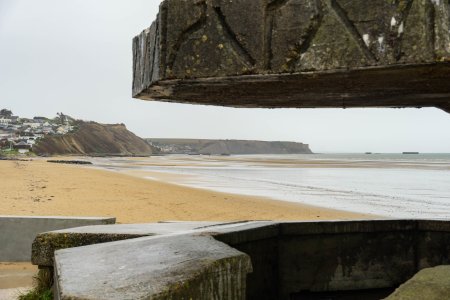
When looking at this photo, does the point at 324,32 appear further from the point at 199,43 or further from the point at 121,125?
the point at 121,125

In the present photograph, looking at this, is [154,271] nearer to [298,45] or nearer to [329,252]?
[298,45]

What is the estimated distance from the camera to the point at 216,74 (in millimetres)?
1596

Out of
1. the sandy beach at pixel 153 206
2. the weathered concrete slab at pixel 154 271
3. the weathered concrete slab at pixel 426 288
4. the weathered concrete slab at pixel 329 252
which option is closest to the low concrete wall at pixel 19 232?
the weathered concrete slab at pixel 329 252

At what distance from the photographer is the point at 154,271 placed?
6.91ft

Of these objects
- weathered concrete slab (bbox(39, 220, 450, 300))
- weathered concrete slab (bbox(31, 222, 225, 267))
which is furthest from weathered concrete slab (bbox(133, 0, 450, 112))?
weathered concrete slab (bbox(31, 222, 225, 267))

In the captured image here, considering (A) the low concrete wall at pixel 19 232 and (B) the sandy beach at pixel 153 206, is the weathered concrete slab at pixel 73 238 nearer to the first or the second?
(A) the low concrete wall at pixel 19 232

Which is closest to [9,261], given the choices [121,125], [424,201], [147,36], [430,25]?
[147,36]

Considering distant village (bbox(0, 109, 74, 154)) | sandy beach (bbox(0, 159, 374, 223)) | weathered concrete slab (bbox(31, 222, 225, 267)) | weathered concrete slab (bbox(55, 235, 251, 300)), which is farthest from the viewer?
distant village (bbox(0, 109, 74, 154))

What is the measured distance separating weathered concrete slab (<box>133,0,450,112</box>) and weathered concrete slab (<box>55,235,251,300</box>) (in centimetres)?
78

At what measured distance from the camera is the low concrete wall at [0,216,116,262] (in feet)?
18.6

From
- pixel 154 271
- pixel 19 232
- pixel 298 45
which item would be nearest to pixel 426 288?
pixel 154 271

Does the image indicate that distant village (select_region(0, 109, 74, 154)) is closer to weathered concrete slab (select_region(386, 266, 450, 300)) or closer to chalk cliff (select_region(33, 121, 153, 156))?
chalk cliff (select_region(33, 121, 153, 156))

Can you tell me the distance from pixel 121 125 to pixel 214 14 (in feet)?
508

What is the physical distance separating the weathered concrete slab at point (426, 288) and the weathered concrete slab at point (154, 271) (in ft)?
2.87
